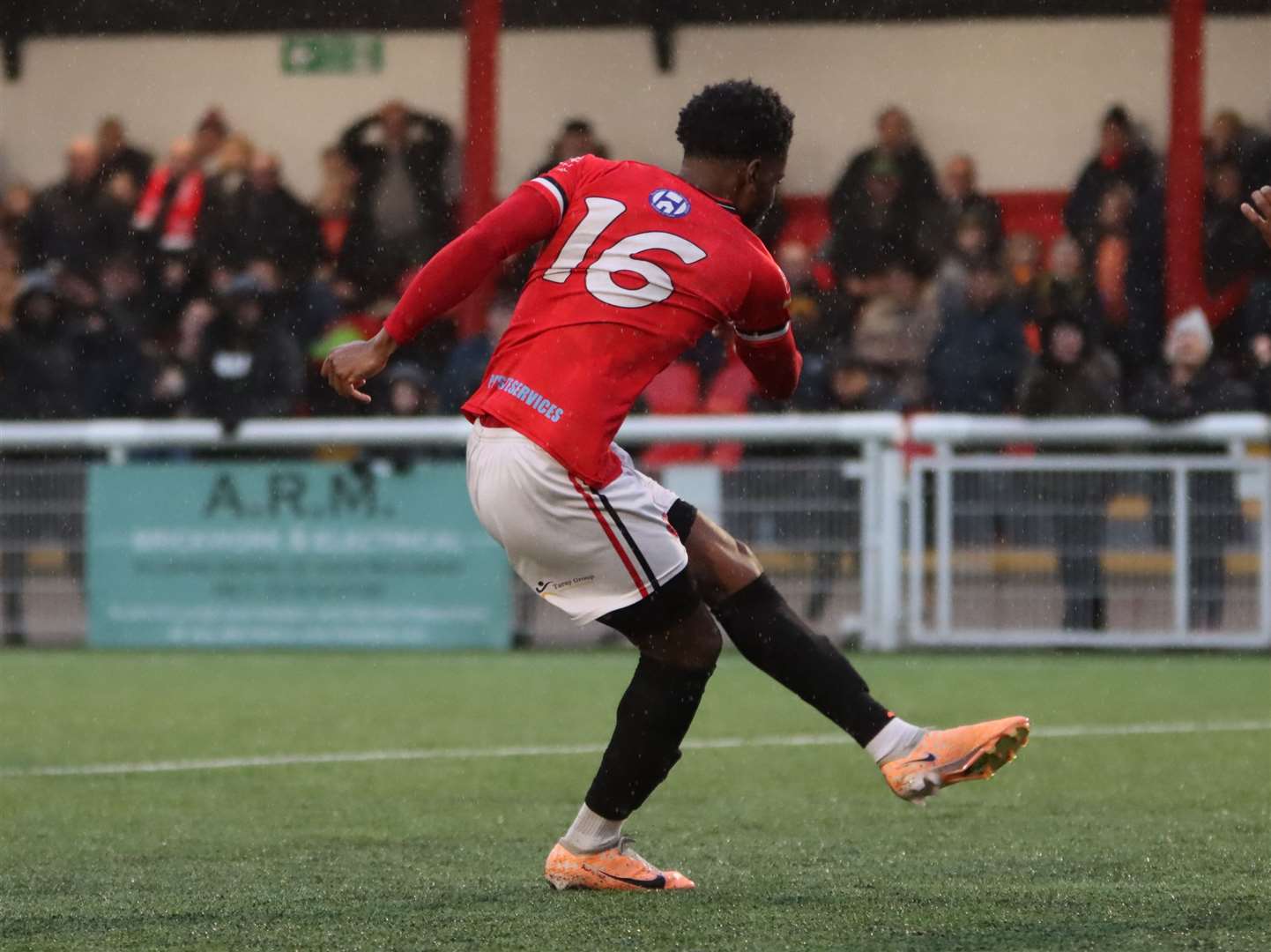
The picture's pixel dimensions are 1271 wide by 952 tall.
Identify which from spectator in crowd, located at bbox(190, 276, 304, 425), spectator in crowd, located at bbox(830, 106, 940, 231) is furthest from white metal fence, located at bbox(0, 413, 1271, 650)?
spectator in crowd, located at bbox(830, 106, 940, 231)

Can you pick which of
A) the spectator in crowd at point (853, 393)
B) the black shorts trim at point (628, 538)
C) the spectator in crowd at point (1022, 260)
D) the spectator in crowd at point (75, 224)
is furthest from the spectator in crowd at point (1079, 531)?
the spectator in crowd at point (75, 224)

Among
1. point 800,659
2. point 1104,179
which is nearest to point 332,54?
point 1104,179

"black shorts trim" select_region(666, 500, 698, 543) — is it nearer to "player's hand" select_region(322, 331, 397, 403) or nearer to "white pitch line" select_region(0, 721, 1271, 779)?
"player's hand" select_region(322, 331, 397, 403)

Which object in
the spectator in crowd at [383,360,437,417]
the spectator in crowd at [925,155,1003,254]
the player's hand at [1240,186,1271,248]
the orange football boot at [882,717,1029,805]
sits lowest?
the orange football boot at [882,717,1029,805]

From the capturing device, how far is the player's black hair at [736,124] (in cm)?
499

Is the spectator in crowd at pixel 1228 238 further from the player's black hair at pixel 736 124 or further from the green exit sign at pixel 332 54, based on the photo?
the player's black hair at pixel 736 124

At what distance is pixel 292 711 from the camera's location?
361 inches

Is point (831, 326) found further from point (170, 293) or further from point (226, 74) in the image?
point (226, 74)

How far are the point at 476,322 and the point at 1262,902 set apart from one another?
38.7 ft

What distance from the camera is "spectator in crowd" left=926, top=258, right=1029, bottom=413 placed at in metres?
13.2

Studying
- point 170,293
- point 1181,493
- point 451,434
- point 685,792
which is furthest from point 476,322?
point 685,792

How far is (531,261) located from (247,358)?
8.40 feet

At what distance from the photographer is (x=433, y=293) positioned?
472 cm

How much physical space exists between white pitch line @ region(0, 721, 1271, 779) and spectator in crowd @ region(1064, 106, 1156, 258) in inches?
280
